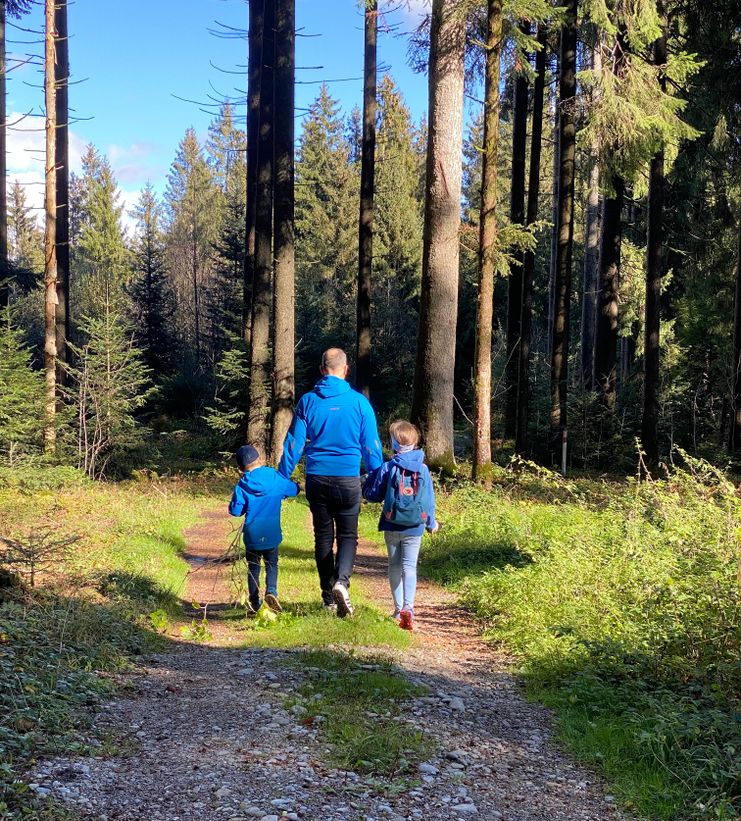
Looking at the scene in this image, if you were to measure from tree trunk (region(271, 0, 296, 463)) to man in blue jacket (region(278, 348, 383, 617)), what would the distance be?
10328 mm

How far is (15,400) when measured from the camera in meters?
13.4

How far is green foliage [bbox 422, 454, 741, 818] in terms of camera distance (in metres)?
3.99

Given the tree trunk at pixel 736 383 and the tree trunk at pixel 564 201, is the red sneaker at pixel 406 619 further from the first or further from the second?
the tree trunk at pixel 736 383

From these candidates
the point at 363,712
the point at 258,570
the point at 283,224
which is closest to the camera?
the point at 363,712

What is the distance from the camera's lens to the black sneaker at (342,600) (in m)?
6.29

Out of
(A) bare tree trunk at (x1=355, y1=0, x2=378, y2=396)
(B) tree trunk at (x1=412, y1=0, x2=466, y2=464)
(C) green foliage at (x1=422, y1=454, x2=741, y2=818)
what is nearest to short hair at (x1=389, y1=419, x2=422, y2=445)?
(C) green foliage at (x1=422, y1=454, x2=741, y2=818)

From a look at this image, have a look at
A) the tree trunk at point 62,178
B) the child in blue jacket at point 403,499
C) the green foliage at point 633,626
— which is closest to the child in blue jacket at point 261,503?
the child in blue jacket at point 403,499

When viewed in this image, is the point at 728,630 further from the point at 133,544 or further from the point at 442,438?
the point at 442,438

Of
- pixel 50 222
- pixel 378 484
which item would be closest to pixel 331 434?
pixel 378 484

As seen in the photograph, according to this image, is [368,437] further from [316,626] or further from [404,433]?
[316,626]

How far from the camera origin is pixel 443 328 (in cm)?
1352

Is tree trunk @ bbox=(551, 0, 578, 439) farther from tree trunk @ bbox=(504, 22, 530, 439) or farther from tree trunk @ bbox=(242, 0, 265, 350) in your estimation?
tree trunk @ bbox=(242, 0, 265, 350)

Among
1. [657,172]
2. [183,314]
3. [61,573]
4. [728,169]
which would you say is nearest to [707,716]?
[61,573]

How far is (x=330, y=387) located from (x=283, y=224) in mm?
11146
